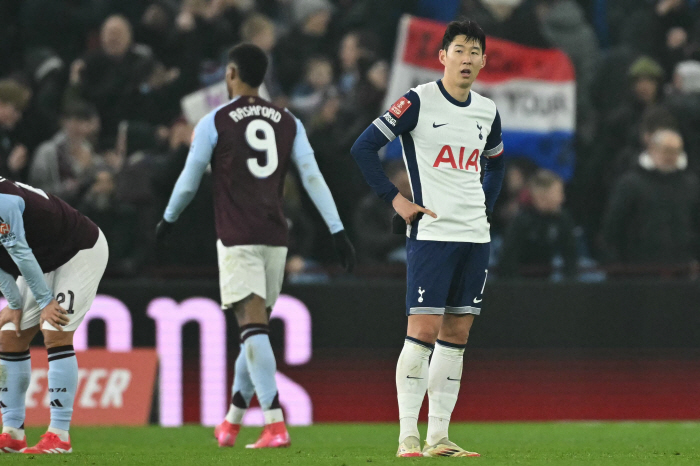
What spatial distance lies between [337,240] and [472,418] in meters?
3.92

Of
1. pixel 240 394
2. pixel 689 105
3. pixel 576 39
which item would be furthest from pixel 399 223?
pixel 576 39

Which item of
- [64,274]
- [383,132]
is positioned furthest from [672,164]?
[64,274]

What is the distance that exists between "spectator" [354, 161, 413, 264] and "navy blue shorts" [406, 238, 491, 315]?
471 cm

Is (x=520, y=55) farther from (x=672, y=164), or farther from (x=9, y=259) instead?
(x=9, y=259)

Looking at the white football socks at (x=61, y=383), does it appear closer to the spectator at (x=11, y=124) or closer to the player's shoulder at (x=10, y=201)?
the player's shoulder at (x=10, y=201)

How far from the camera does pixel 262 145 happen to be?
25.2 feet

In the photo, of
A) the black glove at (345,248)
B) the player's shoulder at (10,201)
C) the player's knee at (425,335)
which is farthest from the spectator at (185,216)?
the player's knee at (425,335)

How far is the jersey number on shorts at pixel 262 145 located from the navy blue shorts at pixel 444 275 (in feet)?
5.18

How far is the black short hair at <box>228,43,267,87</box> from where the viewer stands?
7.72 meters

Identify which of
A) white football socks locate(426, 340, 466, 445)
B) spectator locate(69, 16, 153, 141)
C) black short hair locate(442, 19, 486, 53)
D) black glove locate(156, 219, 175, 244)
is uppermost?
spectator locate(69, 16, 153, 141)

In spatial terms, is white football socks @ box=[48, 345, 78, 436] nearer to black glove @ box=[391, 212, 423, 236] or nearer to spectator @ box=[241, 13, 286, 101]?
black glove @ box=[391, 212, 423, 236]

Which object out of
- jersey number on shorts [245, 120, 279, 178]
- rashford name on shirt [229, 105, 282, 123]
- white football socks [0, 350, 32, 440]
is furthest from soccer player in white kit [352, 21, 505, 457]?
white football socks [0, 350, 32, 440]

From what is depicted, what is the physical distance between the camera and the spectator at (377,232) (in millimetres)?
11234

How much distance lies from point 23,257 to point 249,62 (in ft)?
6.97
